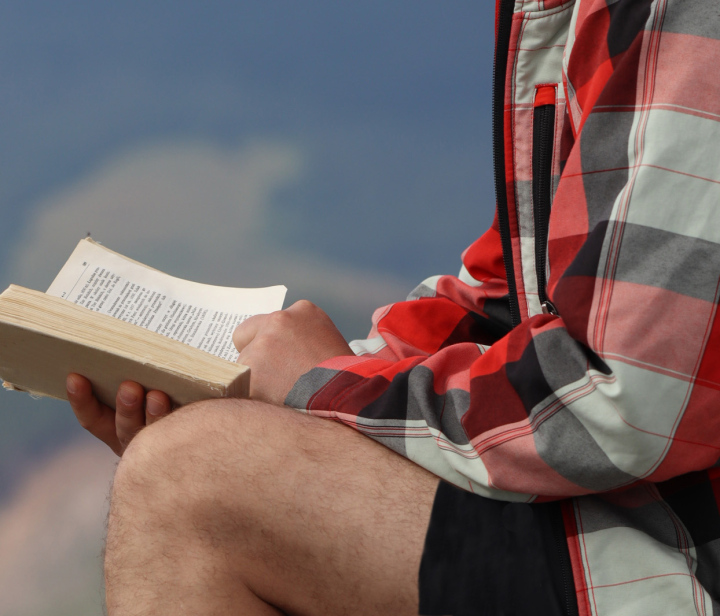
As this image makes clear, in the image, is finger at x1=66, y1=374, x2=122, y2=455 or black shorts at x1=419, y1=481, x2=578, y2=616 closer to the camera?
black shorts at x1=419, y1=481, x2=578, y2=616

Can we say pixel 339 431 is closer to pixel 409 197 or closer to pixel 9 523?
pixel 9 523

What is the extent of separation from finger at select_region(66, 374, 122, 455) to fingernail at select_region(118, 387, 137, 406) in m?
0.05

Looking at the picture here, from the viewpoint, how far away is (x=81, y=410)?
0.66 metres

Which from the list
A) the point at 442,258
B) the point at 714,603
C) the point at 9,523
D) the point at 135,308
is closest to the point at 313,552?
the point at 714,603

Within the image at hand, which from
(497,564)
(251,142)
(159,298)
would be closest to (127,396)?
(159,298)

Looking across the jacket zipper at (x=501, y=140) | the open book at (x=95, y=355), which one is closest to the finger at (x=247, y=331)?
the open book at (x=95, y=355)

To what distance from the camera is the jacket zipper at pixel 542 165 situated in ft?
2.01

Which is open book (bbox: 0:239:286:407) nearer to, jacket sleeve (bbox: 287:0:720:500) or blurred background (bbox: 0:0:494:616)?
jacket sleeve (bbox: 287:0:720:500)

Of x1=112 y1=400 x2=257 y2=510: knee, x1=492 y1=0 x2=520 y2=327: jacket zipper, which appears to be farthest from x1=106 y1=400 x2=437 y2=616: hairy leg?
x1=492 y1=0 x2=520 y2=327: jacket zipper

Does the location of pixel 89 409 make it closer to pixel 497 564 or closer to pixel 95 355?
pixel 95 355

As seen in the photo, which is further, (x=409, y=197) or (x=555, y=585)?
(x=409, y=197)

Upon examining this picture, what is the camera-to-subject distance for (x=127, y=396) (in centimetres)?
60

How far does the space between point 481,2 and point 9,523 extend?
1478 millimetres

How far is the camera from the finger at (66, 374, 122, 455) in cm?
63
